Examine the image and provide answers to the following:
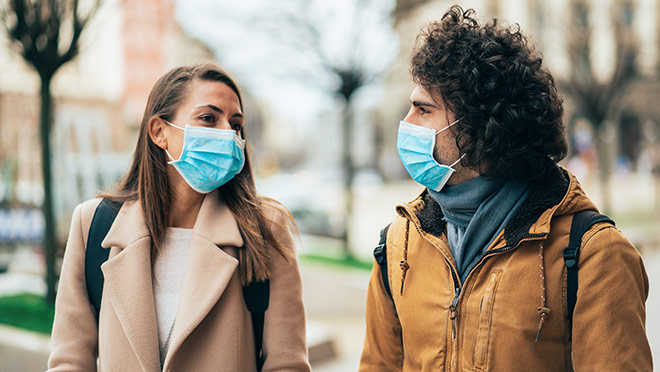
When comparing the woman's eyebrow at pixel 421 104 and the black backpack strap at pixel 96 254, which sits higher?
the woman's eyebrow at pixel 421 104

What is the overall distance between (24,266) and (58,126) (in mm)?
2993

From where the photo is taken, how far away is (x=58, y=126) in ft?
37.2

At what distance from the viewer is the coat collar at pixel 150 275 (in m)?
2.23

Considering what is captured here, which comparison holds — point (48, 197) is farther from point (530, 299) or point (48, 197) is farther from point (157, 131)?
point (530, 299)

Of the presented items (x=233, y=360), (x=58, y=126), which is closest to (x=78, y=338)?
(x=233, y=360)

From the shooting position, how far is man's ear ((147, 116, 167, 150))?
2555 millimetres

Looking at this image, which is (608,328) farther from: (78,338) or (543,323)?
(78,338)

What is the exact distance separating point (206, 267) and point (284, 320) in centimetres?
36

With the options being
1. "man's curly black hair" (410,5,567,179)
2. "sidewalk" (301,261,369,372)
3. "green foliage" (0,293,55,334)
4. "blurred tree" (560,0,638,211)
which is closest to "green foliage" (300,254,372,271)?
"sidewalk" (301,261,369,372)

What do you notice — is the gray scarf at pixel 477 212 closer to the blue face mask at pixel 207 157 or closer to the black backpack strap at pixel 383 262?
the black backpack strap at pixel 383 262

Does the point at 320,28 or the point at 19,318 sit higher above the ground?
the point at 320,28

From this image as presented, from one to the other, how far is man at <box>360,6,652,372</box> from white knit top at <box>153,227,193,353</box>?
759 millimetres

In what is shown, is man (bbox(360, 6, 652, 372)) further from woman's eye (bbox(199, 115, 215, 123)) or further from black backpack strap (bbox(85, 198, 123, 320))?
black backpack strap (bbox(85, 198, 123, 320))

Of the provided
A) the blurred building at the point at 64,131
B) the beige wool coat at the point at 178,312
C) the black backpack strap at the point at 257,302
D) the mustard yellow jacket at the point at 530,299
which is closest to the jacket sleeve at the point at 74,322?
the beige wool coat at the point at 178,312
